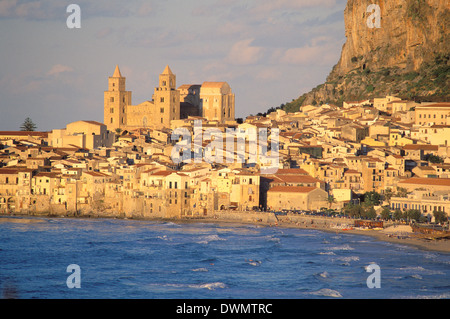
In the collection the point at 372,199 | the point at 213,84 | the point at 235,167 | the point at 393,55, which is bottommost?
the point at 372,199

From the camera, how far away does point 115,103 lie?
109312 mm

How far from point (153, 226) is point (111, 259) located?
1296 cm

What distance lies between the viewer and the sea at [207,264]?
46.3 m

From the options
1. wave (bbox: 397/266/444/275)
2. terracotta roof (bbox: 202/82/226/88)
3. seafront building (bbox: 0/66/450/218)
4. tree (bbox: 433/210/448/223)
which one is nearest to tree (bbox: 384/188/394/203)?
seafront building (bbox: 0/66/450/218)

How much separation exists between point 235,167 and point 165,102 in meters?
34.0

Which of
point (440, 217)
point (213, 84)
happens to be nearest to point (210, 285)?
point (440, 217)

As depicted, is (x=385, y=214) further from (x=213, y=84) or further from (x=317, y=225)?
(x=213, y=84)

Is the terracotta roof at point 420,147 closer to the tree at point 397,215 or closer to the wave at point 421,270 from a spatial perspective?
the tree at point 397,215

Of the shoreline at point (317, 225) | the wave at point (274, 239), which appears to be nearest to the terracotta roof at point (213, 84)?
the shoreline at point (317, 225)

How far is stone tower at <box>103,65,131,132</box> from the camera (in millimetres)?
109312

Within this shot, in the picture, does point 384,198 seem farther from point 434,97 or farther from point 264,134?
point 434,97

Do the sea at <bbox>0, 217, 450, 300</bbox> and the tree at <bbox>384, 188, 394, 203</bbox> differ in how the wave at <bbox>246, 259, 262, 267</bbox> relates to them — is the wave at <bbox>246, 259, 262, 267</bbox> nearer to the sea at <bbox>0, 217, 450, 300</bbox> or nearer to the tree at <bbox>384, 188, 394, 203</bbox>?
the sea at <bbox>0, 217, 450, 300</bbox>

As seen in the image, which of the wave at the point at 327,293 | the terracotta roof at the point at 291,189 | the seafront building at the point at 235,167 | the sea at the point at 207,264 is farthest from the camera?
the seafront building at the point at 235,167

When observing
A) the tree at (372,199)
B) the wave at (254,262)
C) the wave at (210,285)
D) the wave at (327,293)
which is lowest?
the wave at (327,293)
